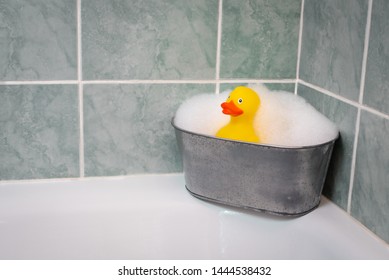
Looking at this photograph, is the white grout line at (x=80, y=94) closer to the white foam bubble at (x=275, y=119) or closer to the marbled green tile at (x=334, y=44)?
the white foam bubble at (x=275, y=119)

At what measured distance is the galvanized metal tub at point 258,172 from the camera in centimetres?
100

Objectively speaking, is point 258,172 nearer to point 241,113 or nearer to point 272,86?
point 241,113

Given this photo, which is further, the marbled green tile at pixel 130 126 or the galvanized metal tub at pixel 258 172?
the marbled green tile at pixel 130 126

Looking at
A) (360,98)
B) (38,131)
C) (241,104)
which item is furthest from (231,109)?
(38,131)

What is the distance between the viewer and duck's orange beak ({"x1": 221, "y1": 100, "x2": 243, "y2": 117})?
3.39 feet

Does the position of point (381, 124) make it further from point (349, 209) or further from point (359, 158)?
point (349, 209)

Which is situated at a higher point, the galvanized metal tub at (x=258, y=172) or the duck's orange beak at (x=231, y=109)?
the duck's orange beak at (x=231, y=109)

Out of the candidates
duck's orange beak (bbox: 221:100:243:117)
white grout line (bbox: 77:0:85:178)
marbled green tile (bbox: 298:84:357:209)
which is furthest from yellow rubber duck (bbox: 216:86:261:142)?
white grout line (bbox: 77:0:85:178)

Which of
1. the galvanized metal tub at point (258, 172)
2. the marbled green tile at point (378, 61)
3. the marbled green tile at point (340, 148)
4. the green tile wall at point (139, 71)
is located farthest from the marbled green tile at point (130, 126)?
the marbled green tile at point (378, 61)

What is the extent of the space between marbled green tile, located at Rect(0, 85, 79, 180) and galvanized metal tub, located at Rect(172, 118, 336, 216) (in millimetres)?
239

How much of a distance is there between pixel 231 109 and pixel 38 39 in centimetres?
40

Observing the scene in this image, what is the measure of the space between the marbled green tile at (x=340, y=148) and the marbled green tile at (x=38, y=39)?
501mm

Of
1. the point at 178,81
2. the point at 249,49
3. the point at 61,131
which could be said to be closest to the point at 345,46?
the point at 249,49

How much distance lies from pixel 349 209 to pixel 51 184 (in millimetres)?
592
